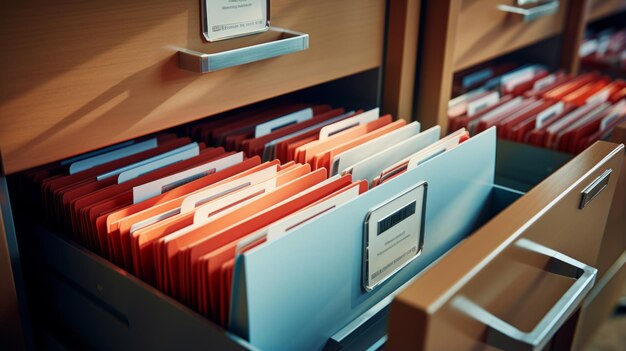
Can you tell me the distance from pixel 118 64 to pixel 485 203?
51 cm

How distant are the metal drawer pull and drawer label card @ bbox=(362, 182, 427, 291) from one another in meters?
0.16

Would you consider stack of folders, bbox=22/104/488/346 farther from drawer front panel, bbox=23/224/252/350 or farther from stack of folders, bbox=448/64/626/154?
stack of folders, bbox=448/64/626/154

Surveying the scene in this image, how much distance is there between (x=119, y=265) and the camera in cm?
63

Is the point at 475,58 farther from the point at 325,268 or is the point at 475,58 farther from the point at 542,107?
the point at 325,268

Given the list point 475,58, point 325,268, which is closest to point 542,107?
point 475,58

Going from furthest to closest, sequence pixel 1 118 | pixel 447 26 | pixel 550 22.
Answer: pixel 550 22, pixel 447 26, pixel 1 118

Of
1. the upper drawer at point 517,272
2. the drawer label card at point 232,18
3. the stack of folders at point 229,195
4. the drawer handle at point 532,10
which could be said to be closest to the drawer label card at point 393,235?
the stack of folders at point 229,195

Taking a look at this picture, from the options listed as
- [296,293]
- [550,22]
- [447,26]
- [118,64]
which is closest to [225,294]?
[296,293]

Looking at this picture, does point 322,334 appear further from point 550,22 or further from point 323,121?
point 550,22

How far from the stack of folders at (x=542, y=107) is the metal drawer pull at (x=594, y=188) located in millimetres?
245

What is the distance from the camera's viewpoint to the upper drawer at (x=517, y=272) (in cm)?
45

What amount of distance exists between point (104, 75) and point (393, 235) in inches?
13.0

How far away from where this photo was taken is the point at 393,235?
67 cm

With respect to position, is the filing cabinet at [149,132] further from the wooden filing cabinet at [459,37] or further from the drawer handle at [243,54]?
the wooden filing cabinet at [459,37]
